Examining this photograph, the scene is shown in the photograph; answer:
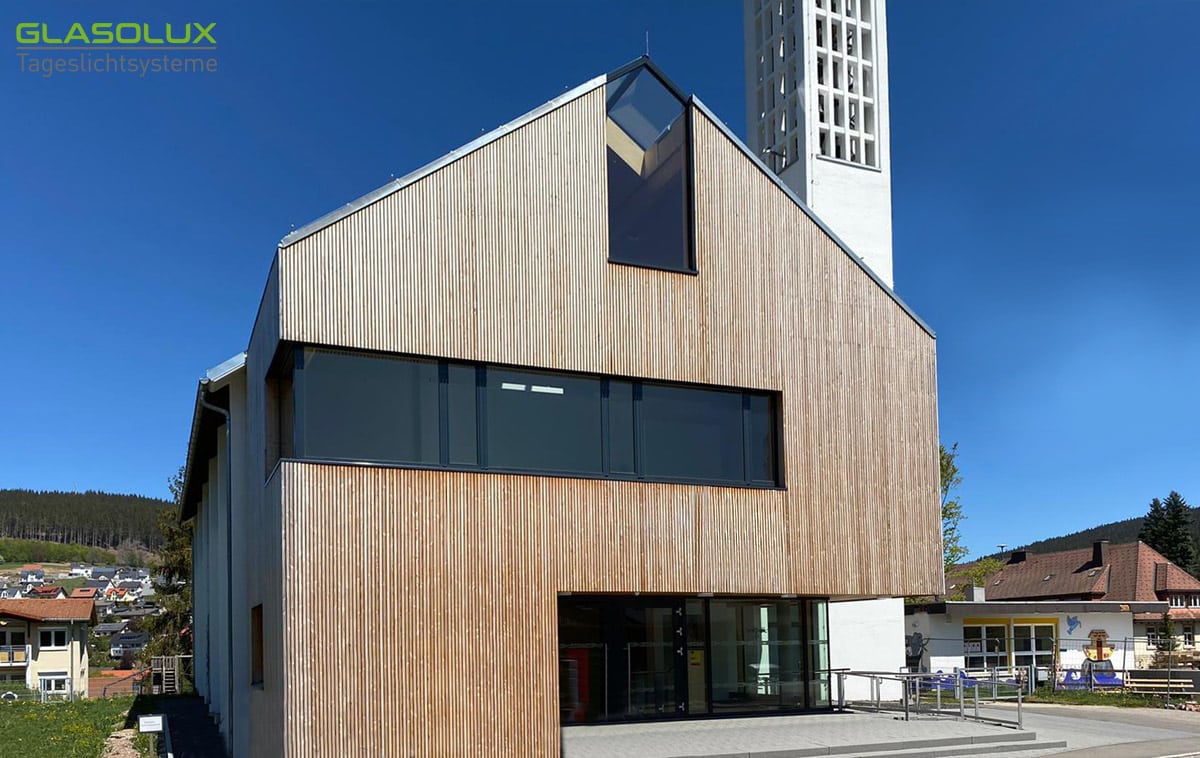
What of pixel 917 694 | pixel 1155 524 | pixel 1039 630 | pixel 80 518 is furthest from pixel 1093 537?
pixel 80 518

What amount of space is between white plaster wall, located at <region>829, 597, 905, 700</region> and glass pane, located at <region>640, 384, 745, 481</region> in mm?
9804

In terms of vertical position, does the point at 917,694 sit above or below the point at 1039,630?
above

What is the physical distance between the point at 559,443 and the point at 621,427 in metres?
1.01

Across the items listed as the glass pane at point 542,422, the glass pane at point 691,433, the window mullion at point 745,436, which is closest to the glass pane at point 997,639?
the window mullion at point 745,436

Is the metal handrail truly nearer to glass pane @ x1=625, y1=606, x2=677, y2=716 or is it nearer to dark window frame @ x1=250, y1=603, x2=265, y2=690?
glass pane @ x1=625, y1=606, x2=677, y2=716

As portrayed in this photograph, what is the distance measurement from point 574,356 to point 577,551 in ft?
8.45

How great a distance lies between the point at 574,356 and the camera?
50.7 feet

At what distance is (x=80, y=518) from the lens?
183000 millimetres

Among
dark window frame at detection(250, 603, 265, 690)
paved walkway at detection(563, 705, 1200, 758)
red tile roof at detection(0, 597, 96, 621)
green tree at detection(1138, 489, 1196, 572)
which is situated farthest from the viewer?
green tree at detection(1138, 489, 1196, 572)

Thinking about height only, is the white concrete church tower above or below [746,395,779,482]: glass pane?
above

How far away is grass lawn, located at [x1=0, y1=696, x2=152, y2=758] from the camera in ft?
65.5

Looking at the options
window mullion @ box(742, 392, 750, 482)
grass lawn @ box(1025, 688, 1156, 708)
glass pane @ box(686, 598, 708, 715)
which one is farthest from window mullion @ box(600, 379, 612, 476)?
grass lawn @ box(1025, 688, 1156, 708)

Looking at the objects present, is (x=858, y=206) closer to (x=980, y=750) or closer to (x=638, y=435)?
(x=638, y=435)

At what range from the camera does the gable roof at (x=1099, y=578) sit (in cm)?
4588
